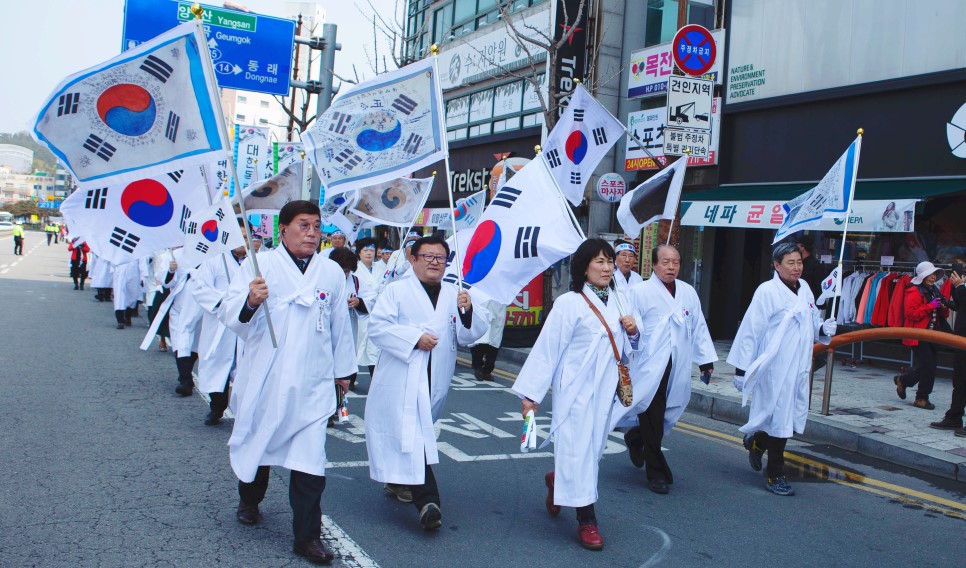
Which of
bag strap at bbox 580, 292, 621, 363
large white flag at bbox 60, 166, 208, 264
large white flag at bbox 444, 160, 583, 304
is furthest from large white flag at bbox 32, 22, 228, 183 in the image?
bag strap at bbox 580, 292, 621, 363

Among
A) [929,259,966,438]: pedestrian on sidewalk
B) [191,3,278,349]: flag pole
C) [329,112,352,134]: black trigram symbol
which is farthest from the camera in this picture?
[929,259,966,438]: pedestrian on sidewalk

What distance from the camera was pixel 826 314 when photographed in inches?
550

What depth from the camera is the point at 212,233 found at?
627 cm

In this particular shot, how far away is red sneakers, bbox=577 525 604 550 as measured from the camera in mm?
4582

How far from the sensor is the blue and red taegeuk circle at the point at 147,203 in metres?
5.12

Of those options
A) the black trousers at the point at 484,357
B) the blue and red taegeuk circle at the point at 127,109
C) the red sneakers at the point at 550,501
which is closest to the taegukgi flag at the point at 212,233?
the blue and red taegeuk circle at the point at 127,109

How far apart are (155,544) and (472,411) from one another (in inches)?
172

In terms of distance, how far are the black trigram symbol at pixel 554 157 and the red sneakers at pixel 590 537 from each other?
4692mm

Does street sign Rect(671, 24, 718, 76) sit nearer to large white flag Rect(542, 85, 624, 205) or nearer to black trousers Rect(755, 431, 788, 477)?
large white flag Rect(542, 85, 624, 205)

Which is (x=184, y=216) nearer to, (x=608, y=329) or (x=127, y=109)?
(x=127, y=109)

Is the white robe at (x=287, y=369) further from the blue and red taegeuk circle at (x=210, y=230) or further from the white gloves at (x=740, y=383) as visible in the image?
the white gloves at (x=740, y=383)

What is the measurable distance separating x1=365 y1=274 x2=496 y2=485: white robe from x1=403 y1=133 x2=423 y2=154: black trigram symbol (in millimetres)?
1496

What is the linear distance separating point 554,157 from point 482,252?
3.07 meters

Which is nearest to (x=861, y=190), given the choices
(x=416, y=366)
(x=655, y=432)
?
(x=655, y=432)
